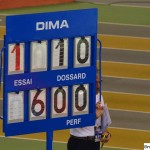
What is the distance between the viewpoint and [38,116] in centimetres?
1059

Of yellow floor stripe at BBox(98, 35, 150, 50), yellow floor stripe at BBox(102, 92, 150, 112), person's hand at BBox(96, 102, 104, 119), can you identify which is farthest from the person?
yellow floor stripe at BBox(98, 35, 150, 50)

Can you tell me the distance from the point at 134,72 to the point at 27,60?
10337mm

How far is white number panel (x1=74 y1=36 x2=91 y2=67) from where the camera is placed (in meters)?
10.6

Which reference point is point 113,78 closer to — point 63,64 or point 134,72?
point 134,72

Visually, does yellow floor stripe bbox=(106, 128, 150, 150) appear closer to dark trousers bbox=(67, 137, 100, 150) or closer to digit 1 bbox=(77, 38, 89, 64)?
dark trousers bbox=(67, 137, 100, 150)

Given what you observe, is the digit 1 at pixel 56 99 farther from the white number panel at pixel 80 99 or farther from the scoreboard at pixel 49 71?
the white number panel at pixel 80 99

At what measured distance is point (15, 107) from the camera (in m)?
10.3

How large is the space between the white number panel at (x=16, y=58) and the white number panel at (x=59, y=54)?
426 mm

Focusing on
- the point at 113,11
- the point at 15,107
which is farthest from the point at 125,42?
the point at 15,107

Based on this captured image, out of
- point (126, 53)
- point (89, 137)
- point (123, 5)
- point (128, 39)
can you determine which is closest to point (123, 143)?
point (89, 137)

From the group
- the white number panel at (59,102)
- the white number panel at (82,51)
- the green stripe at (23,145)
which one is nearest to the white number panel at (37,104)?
the white number panel at (59,102)

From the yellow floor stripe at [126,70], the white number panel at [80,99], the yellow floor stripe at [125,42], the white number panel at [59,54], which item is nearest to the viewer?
the white number panel at [59,54]

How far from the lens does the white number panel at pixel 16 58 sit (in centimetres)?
1009

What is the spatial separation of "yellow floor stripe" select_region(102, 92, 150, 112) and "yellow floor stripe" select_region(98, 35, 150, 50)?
424cm
